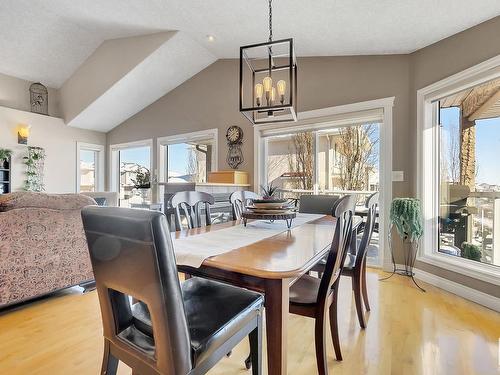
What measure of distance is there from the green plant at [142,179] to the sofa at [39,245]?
11.7 ft

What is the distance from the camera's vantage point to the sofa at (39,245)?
2.12m

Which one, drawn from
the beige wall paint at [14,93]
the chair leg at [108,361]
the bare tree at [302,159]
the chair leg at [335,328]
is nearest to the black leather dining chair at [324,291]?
the chair leg at [335,328]

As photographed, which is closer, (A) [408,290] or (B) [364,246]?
(B) [364,246]

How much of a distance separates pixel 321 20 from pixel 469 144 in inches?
80.4

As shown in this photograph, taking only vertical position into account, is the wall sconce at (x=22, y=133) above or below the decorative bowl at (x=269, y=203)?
above

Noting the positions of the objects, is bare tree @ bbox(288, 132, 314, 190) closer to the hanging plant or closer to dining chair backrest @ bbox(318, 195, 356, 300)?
dining chair backrest @ bbox(318, 195, 356, 300)

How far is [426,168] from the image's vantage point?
10.5 ft

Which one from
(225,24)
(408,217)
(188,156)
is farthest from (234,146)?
(408,217)

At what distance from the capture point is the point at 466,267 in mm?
2699

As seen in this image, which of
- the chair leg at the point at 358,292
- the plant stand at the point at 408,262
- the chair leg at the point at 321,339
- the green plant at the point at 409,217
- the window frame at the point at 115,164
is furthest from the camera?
the window frame at the point at 115,164

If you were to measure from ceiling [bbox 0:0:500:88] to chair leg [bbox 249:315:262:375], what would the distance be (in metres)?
2.86

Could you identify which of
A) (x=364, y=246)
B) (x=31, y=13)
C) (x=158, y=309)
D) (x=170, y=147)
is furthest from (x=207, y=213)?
(x=31, y=13)

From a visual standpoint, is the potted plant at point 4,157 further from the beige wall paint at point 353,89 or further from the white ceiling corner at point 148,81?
the beige wall paint at point 353,89

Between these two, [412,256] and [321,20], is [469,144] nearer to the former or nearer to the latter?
[412,256]
